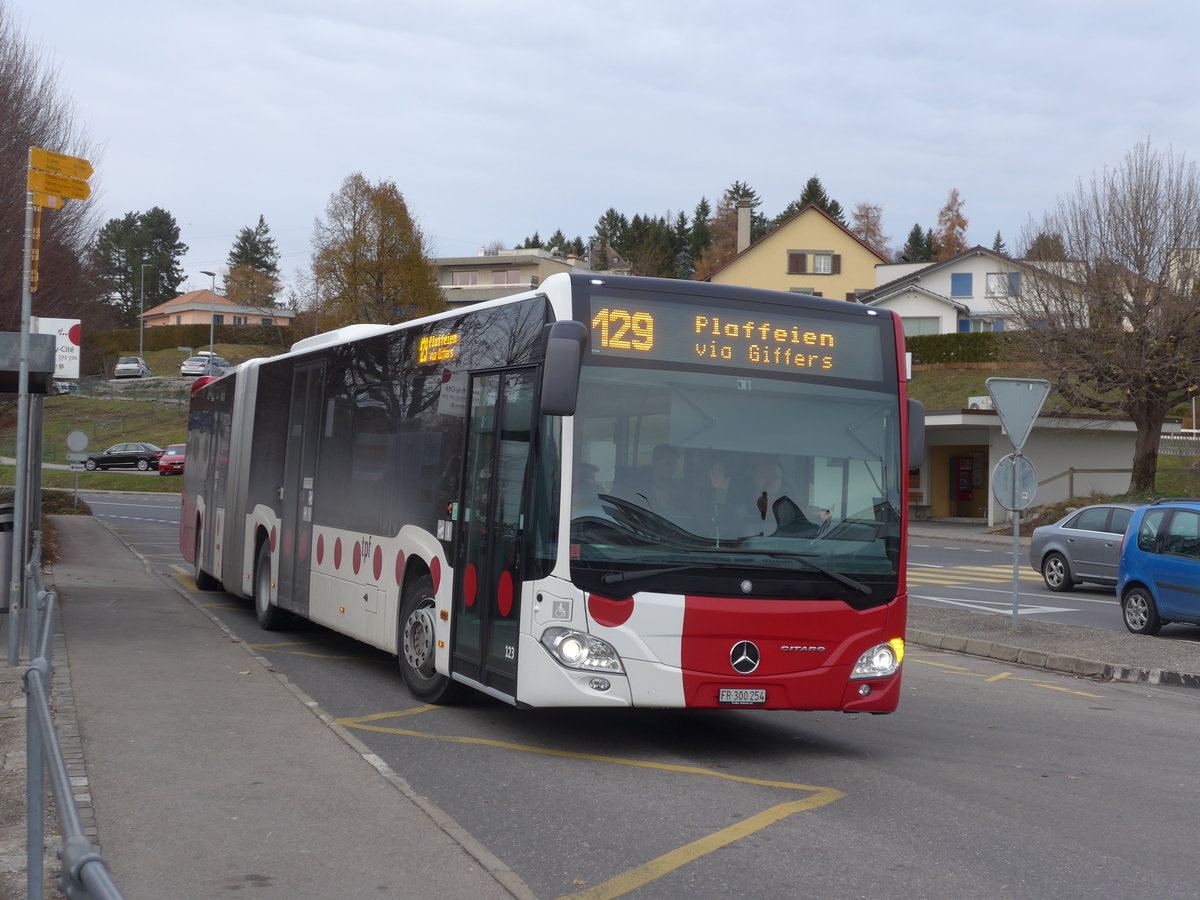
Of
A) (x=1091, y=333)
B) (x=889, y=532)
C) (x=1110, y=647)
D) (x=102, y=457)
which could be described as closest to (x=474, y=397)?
(x=889, y=532)

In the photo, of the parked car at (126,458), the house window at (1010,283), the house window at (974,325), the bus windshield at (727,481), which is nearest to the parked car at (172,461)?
the parked car at (126,458)

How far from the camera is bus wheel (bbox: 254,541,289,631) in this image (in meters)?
14.4

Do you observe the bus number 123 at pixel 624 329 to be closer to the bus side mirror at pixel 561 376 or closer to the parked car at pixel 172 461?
the bus side mirror at pixel 561 376

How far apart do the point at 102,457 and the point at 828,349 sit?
58.9 m

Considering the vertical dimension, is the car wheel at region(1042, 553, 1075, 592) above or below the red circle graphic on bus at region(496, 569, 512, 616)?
below

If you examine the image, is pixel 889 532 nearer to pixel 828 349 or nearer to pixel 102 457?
pixel 828 349

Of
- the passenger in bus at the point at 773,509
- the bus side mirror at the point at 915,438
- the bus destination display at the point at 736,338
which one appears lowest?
the passenger in bus at the point at 773,509

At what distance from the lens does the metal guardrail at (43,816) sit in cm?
301

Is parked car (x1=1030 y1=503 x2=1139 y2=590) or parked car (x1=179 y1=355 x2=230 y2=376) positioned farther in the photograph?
parked car (x1=179 y1=355 x2=230 y2=376)

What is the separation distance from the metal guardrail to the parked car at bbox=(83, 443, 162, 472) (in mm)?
60628

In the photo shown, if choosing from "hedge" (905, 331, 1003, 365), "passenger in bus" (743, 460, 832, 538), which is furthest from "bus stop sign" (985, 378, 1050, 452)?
"hedge" (905, 331, 1003, 365)

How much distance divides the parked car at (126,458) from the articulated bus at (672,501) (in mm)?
56787

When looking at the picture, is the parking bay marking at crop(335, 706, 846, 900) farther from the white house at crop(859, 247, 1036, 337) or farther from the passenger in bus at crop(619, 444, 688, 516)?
the white house at crop(859, 247, 1036, 337)

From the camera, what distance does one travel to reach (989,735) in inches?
371
